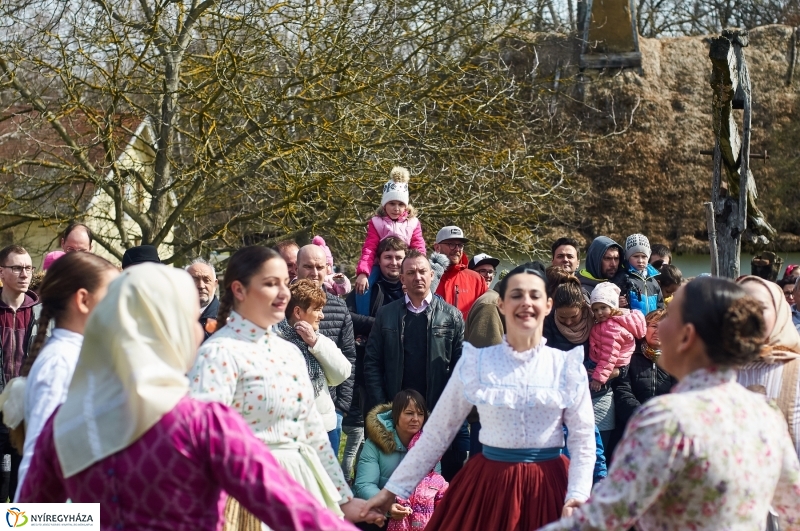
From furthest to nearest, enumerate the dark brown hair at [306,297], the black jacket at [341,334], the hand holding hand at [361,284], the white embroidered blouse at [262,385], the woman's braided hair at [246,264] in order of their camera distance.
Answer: the hand holding hand at [361,284]
the black jacket at [341,334]
the dark brown hair at [306,297]
the woman's braided hair at [246,264]
the white embroidered blouse at [262,385]

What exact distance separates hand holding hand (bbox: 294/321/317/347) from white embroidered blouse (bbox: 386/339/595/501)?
155cm

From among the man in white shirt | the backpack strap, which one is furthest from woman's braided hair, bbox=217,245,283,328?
the man in white shirt

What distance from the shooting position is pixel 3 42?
11.1 m

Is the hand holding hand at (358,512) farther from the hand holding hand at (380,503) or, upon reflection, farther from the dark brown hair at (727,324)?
the dark brown hair at (727,324)

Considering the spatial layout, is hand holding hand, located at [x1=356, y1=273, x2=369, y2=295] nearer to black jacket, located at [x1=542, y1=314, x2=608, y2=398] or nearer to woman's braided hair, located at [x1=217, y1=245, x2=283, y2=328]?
black jacket, located at [x1=542, y1=314, x2=608, y2=398]

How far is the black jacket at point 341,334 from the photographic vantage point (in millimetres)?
6301

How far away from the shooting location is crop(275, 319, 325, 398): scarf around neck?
18.8 feet

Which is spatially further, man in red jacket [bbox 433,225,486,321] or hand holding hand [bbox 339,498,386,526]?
man in red jacket [bbox 433,225,486,321]

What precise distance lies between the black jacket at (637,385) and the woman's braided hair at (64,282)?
12.3ft

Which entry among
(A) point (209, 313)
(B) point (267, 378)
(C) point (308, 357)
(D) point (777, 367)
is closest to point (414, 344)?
(C) point (308, 357)

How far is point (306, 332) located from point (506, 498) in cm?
193

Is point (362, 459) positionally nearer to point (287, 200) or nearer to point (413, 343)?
point (413, 343)

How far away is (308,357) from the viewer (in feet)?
18.8

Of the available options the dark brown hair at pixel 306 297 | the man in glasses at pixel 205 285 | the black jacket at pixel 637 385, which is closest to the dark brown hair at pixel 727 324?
the dark brown hair at pixel 306 297
